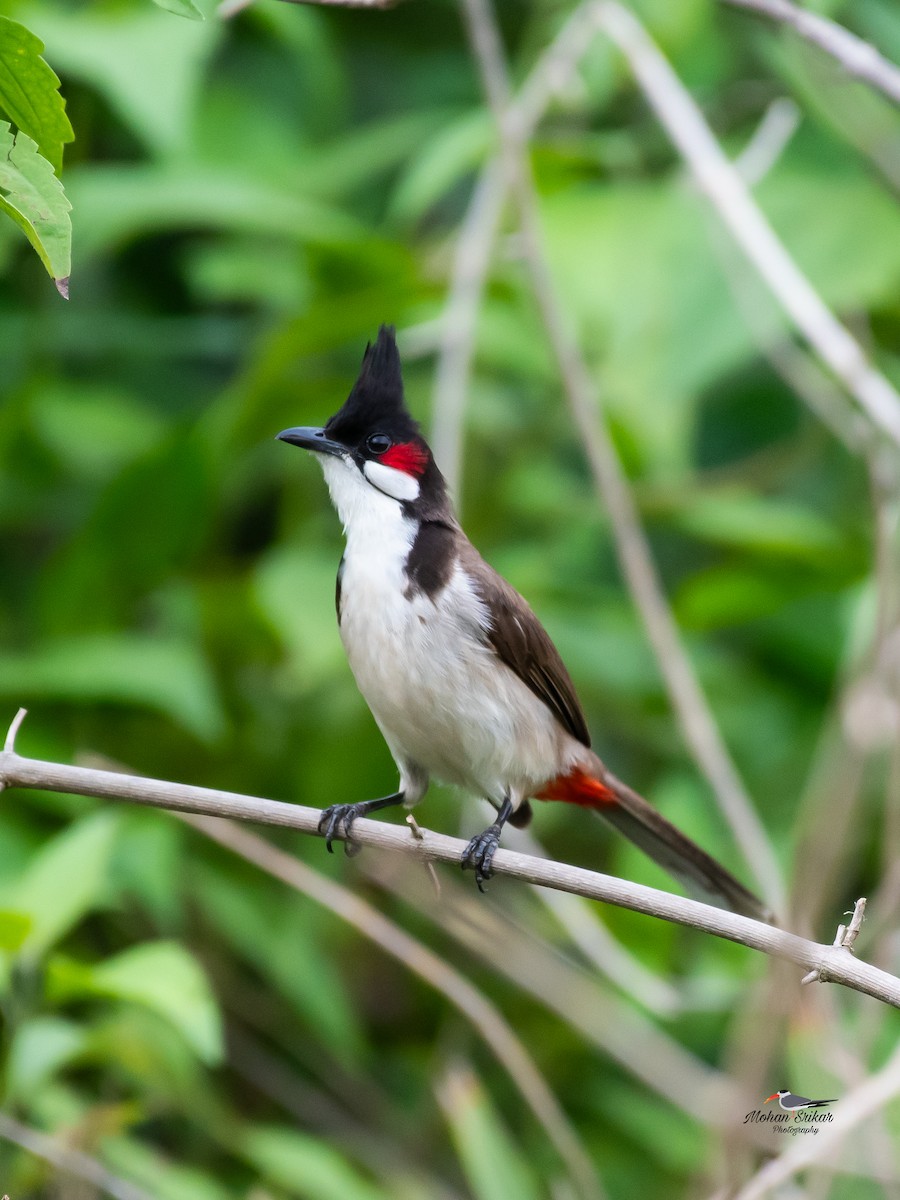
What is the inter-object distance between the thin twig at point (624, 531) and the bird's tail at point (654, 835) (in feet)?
0.32

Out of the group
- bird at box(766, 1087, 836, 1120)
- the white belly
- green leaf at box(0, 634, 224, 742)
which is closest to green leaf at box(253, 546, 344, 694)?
green leaf at box(0, 634, 224, 742)

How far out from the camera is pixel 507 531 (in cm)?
401

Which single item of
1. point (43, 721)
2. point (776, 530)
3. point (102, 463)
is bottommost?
point (43, 721)

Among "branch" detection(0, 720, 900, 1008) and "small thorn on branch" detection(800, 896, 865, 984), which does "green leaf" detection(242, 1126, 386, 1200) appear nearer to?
"branch" detection(0, 720, 900, 1008)

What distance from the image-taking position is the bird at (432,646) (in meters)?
2.55

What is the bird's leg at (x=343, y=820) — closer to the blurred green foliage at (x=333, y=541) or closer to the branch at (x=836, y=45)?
the blurred green foliage at (x=333, y=541)

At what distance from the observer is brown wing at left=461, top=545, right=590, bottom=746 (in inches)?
105

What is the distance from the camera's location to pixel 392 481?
Result: 271cm

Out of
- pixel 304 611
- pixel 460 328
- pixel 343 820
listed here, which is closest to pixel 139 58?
pixel 460 328

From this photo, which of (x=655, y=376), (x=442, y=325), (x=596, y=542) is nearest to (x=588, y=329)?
(x=655, y=376)

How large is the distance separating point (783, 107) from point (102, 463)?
6.91ft

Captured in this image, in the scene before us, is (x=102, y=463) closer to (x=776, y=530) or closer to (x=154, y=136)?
(x=154, y=136)

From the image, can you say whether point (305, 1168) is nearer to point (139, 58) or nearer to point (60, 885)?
point (60, 885)

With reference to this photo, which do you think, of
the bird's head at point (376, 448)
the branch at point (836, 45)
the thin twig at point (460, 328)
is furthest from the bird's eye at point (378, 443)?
the branch at point (836, 45)
